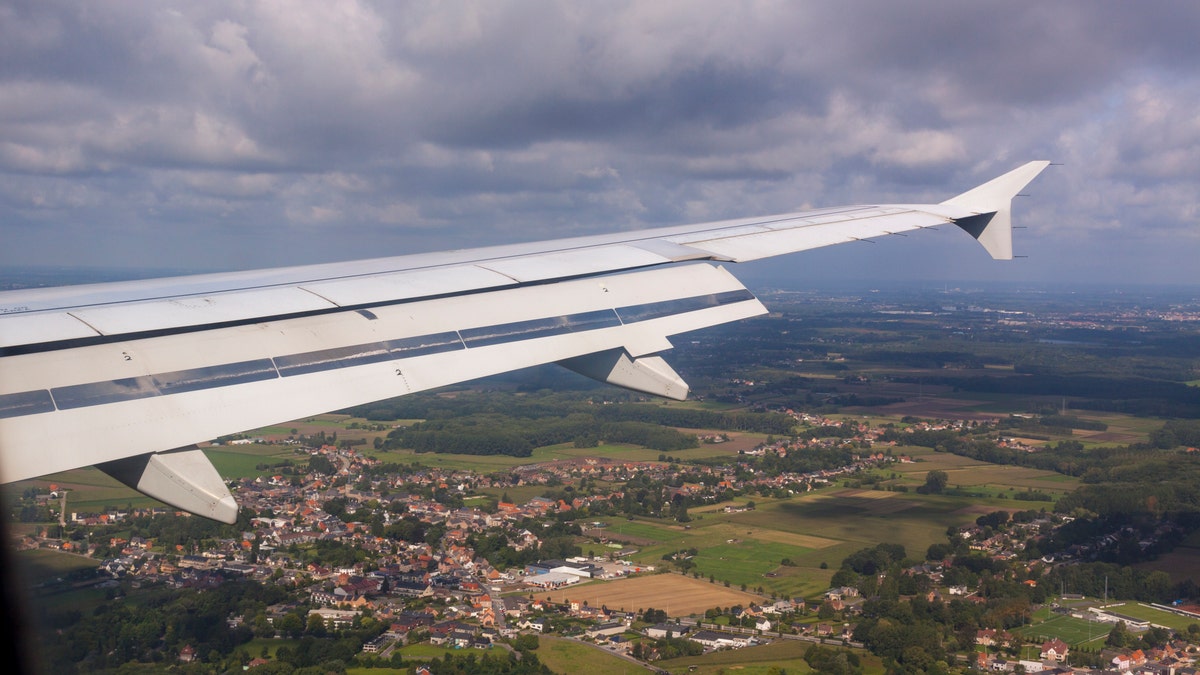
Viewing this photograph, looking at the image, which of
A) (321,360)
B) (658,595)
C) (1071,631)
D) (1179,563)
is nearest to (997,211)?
(321,360)

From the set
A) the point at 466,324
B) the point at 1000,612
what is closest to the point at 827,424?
the point at 1000,612

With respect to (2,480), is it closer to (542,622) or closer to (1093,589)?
(542,622)

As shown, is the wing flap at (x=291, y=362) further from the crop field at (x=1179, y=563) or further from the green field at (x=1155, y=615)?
the crop field at (x=1179, y=563)

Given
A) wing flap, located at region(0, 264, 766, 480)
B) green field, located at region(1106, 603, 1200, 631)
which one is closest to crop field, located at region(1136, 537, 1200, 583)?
green field, located at region(1106, 603, 1200, 631)

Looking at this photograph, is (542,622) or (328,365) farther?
(542,622)

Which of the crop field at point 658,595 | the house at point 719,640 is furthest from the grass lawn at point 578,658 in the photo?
the crop field at point 658,595

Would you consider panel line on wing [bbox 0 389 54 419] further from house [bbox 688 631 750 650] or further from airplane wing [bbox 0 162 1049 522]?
house [bbox 688 631 750 650]
